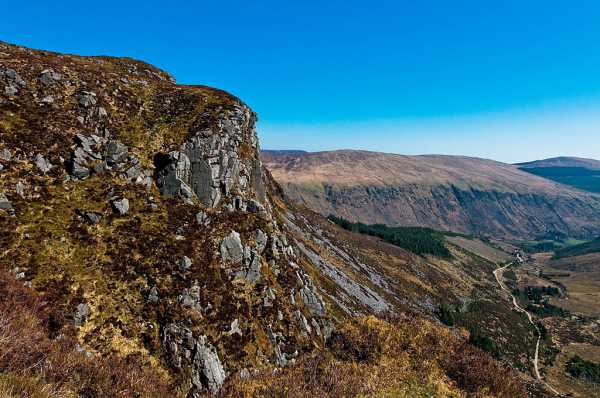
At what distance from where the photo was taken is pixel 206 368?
1158 inches

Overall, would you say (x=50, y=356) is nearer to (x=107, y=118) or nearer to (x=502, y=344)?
(x=107, y=118)

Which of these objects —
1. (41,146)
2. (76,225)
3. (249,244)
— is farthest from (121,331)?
(41,146)

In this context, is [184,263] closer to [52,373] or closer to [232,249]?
[232,249]

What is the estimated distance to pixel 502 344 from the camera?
452 ft

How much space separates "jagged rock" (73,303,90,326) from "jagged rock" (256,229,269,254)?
62.3 ft

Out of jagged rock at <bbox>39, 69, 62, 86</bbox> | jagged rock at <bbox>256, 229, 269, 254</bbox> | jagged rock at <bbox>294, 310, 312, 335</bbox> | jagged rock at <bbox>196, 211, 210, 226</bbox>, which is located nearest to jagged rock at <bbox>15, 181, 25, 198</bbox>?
jagged rock at <bbox>196, 211, 210, 226</bbox>

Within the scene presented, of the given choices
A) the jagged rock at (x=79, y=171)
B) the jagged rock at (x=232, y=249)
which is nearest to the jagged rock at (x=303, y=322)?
the jagged rock at (x=232, y=249)

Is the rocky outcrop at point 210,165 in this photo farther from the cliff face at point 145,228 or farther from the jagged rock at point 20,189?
the jagged rock at point 20,189

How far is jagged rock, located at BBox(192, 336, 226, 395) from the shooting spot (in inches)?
1129

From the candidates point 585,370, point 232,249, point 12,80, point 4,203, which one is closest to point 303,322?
point 232,249

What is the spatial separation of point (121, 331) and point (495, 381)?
2750 centimetres

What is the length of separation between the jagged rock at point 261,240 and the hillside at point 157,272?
20cm

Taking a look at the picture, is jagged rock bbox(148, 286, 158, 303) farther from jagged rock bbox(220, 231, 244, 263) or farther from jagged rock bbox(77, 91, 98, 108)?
jagged rock bbox(77, 91, 98, 108)

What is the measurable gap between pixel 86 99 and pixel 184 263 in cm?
2824
